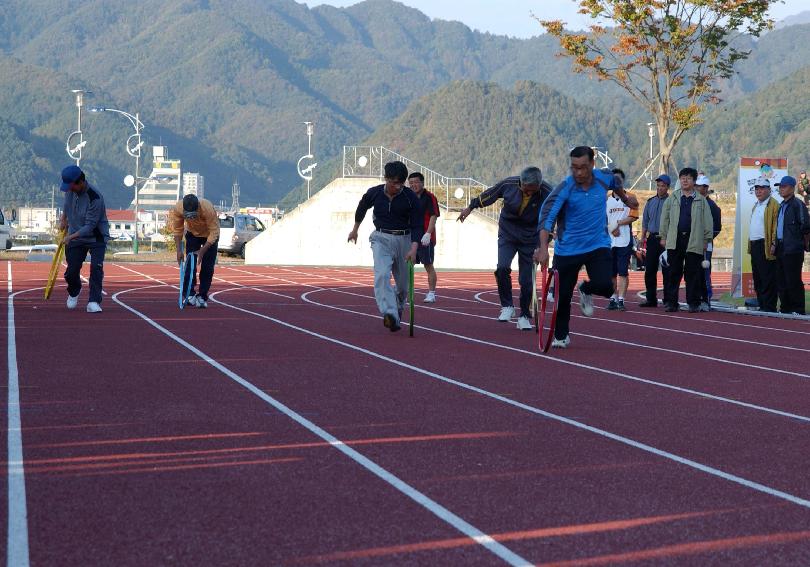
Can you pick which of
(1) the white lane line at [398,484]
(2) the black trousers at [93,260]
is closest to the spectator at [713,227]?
(2) the black trousers at [93,260]

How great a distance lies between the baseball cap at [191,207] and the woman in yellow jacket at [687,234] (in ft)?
21.0

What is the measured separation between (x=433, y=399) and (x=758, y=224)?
11213 mm

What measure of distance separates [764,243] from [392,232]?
6865 millimetres

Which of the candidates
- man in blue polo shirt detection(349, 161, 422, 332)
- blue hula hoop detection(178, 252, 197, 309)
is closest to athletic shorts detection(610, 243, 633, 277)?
man in blue polo shirt detection(349, 161, 422, 332)

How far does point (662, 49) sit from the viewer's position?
120 feet

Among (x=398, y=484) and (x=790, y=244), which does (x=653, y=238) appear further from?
(x=398, y=484)

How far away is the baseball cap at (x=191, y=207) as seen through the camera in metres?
18.2

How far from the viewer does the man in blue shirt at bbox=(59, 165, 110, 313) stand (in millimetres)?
16578

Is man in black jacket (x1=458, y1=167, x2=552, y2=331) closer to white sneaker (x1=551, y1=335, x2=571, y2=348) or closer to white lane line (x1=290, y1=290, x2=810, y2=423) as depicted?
white lane line (x1=290, y1=290, x2=810, y2=423)

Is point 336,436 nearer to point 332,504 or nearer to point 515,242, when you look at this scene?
point 332,504

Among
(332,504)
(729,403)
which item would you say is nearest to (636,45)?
(729,403)

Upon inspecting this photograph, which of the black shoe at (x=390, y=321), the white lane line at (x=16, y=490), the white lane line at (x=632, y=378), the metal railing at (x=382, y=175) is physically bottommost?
the white lane line at (x=632, y=378)

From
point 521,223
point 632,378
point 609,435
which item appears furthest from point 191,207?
point 609,435

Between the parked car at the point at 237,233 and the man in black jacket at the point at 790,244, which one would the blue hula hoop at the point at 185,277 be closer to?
the man in black jacket at the point at 790,244
